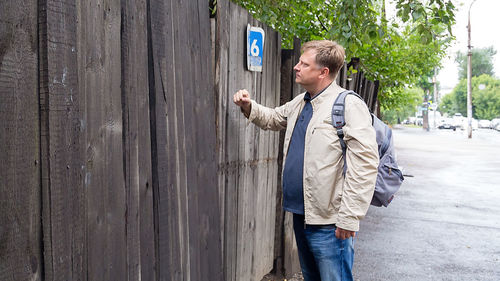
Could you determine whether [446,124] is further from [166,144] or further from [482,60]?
[166,144]

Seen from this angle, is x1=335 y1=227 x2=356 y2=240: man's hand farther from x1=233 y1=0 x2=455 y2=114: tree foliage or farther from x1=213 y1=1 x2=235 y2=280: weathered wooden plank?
x1=233 y1=0 x2=455 y2=114: tree foliage

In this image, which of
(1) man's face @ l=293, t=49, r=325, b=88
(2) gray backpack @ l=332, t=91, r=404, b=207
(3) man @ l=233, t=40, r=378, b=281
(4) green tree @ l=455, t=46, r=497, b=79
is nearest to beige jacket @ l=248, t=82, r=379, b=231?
(3) man @ l=233, t=40, r=378, b=281

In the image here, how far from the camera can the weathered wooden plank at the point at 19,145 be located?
1.49 m

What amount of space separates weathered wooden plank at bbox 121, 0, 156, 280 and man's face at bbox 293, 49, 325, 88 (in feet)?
3.66

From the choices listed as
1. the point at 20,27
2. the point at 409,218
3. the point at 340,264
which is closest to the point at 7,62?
the point at 20,27

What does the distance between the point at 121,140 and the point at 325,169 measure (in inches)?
50.7

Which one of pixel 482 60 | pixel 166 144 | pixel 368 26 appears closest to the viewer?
pixel 166 144

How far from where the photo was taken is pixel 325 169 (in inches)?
112

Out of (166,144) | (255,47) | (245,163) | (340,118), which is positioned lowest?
(245,163)

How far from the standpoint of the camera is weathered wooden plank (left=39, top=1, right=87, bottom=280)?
1637 mm

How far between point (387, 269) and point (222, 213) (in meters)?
2.75

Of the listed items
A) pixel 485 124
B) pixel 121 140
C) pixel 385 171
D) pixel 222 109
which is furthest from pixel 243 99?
pixel 485 124

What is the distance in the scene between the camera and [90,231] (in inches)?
73.8

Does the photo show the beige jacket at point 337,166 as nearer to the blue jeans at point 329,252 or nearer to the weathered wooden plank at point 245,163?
the blue jeans at point 329,252
